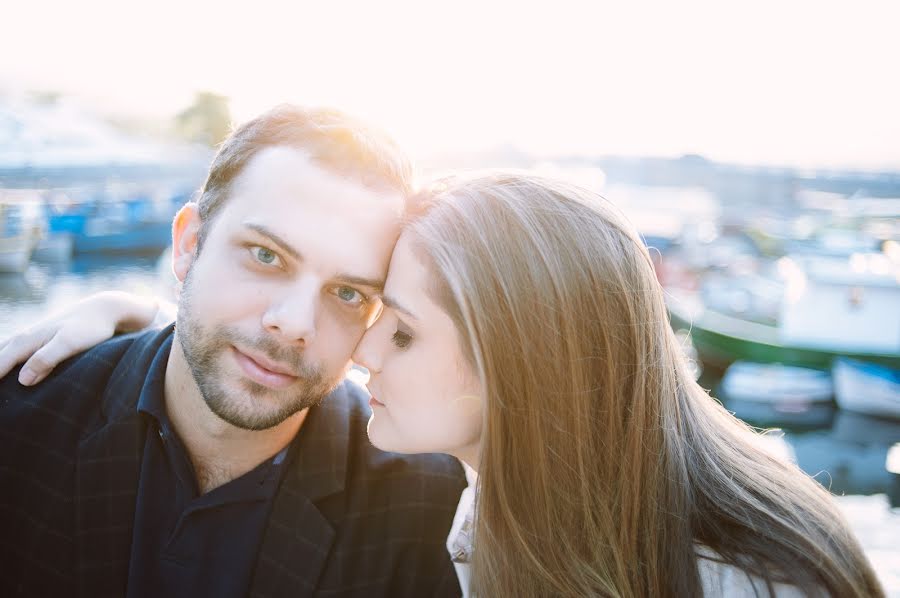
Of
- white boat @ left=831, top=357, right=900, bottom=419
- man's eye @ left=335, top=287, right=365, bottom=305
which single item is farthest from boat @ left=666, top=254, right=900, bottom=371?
man's eye @ left=335, top=287, right=365, bottom=305

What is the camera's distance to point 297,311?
2.02m

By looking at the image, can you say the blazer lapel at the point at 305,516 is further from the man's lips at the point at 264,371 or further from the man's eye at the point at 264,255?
the man's eye at the point at 264,255

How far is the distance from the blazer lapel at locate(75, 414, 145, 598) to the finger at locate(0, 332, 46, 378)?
440 mm

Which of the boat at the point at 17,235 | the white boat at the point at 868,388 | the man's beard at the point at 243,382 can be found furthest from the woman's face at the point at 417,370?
the boat at the point at 17,235

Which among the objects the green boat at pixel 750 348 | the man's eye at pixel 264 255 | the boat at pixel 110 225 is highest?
the man's eye at pixel 264 255

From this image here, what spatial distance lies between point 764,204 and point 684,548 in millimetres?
53623

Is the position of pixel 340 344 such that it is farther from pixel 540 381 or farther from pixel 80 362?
pixel 80 362

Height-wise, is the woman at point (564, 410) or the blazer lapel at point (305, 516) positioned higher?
the woman at point (564, 410)

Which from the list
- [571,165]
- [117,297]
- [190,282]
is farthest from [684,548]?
[571,165]

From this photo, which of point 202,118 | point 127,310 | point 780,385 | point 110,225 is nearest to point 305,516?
point 127,310

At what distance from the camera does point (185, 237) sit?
2398mm

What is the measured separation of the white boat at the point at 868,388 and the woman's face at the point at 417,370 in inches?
545

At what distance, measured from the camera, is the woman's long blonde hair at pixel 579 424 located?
77.1 inches

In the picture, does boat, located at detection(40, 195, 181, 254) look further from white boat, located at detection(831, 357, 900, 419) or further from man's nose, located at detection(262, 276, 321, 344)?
man's nose, located at detection(262, 276, 321, 344)
